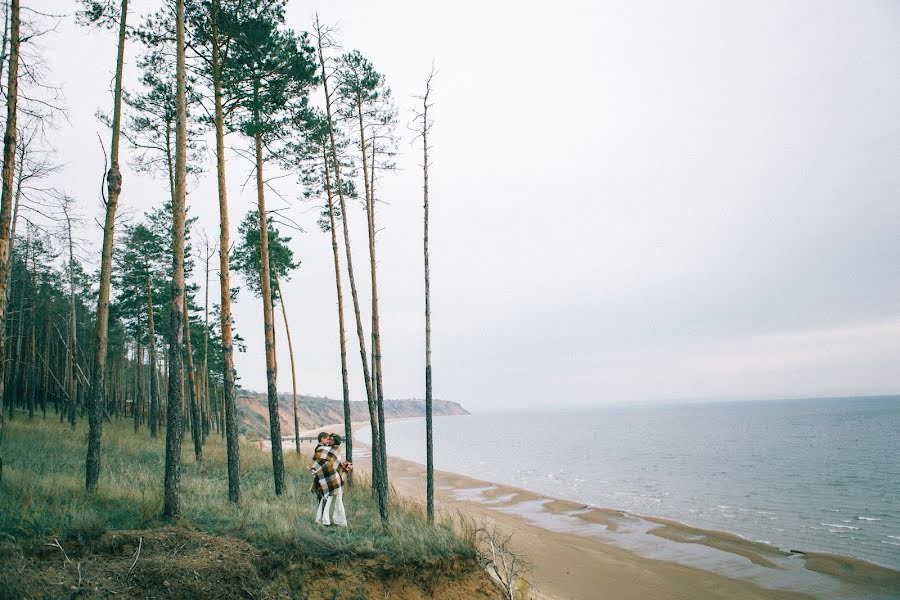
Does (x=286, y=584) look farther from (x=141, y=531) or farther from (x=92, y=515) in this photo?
(x=92, y=515)

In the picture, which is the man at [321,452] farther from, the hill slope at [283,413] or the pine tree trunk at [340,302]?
the hill slope at [283,413]

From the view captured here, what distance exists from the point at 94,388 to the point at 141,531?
15.3 ft

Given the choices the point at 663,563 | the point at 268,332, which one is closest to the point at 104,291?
the point at 268,332

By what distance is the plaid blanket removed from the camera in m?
9.12

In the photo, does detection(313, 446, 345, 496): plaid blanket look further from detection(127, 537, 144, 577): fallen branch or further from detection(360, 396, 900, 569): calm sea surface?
detection(360, 396, 900, 569): calm sea surface

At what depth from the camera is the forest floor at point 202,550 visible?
18.9 feet

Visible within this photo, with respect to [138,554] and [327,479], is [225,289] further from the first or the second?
[138,554]

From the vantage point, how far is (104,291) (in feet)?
33.0

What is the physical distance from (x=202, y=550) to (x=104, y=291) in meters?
6.59

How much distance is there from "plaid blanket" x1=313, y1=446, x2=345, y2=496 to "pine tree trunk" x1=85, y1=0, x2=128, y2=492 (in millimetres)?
4580

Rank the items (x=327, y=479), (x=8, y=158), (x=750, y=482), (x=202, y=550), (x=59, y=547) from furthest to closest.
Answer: (x=750, y=482)
(x=327, y=479)
(x=8, y=158)
(x=202, y=550)
(x=59, y=547)

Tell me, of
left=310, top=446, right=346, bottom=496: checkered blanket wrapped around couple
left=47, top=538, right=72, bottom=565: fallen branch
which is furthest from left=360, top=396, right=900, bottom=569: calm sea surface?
left=47, top=538, right=72, bottom=565: fallen branch

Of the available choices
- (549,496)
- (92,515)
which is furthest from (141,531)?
(549,496)

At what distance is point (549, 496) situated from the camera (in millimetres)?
27109
